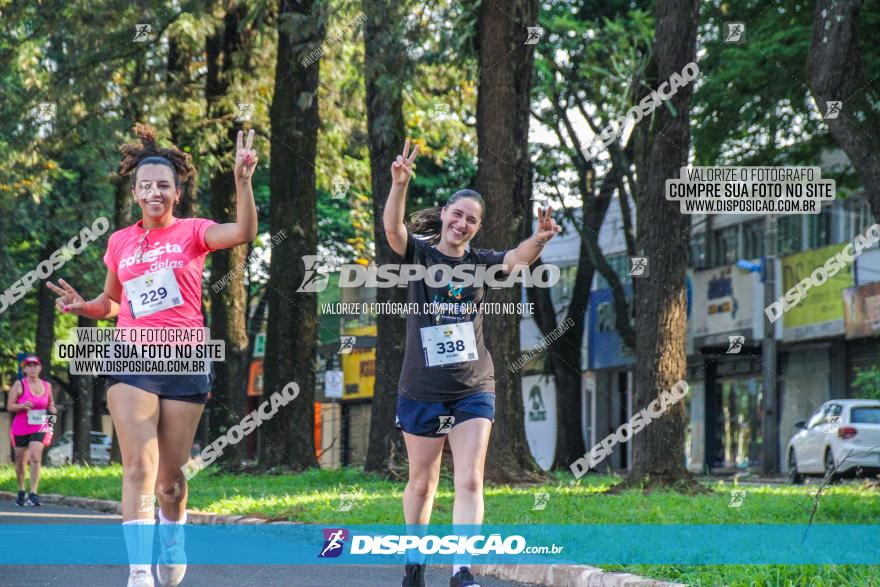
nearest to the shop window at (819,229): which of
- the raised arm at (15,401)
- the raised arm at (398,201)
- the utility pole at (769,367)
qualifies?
the utility pole at (769,367)

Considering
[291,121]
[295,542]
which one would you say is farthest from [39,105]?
[295,542]

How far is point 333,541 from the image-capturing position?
10.8m

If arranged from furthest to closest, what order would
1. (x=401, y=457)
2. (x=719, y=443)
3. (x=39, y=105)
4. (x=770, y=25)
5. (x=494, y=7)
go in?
A: 1. (x=719, y=443)
2. (x=770, y=25)
3. (x=39, y=105)
4. (x=401, y=457)
5. (x=494, y=7)

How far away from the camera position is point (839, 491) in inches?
585

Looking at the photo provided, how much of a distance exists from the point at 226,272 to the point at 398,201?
15791 millimetres

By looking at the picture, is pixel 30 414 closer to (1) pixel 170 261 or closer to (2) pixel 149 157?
(2) pixel 149 157

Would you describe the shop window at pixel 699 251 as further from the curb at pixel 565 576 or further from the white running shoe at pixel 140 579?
the white running shoe at pixel 140 579

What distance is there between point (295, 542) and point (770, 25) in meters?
17.6

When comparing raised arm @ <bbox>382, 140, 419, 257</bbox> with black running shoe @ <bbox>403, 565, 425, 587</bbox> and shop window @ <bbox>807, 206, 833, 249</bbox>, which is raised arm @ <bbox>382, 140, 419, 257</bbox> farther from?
shop window @ <bbox>807, 206, 833, 249</bbox>

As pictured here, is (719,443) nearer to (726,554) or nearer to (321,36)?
(321,36)

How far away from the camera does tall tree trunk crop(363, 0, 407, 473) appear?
1820 cm

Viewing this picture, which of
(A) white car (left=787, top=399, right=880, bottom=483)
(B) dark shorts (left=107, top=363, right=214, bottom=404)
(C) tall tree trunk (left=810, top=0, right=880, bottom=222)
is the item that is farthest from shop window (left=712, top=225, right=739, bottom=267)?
(B) dark shorts (left=107, top=363, right=214, bottom=404)

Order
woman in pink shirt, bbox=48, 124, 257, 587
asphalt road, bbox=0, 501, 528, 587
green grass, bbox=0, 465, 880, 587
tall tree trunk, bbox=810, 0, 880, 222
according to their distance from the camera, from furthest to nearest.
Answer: tall tree trunk, bbox=810, 0, 880, 222 < asphalt road, bbox=0, 501, 528, 587 < green grass, bbox=0, 465, 880, 587 < woman in pink shirt, bbox=48, 124, 257, 587

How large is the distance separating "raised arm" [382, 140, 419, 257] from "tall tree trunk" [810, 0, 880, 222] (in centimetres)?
632
